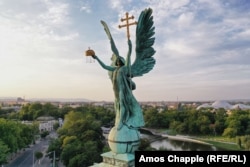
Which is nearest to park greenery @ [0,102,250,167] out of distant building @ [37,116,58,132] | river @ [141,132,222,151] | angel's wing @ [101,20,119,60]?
distant building @ [37,116,58,132]

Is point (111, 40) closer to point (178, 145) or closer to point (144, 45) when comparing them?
point (144, 45)

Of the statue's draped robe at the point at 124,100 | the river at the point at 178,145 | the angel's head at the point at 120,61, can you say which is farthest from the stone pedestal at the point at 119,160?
the river at the point at 178,145

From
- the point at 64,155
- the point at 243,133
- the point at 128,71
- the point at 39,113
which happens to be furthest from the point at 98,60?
the point at 39,113

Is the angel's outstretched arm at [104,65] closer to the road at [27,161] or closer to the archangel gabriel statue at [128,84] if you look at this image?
the archangel gabriel statue at [128,84]

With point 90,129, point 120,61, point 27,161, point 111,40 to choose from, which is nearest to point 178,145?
point 90,129

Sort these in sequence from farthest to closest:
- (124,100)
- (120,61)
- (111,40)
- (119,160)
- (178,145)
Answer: (178,145) → (120,61) → (124,100) → (111,40) → (119,160)

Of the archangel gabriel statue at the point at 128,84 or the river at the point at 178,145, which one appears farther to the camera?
the river at the point at 178,145
